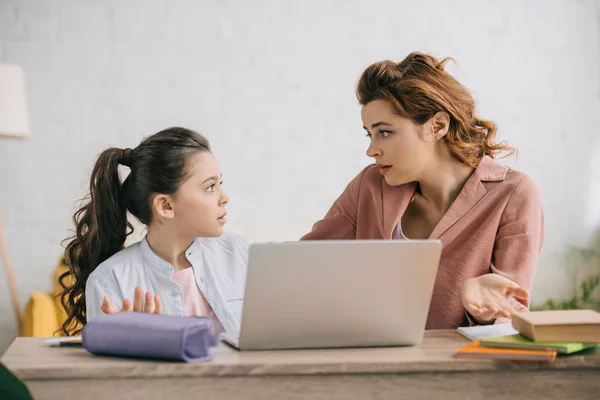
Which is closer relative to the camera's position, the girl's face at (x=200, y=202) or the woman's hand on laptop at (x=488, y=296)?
the woman's hand on laptop at (x=488, y=296)

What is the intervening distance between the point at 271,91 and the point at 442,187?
178 cm

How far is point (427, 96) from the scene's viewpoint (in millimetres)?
1976

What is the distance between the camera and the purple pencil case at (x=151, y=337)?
1227 mm

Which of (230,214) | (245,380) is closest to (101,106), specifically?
(230,214)

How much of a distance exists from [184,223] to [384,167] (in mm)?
573

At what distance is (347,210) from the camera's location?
7.23ft

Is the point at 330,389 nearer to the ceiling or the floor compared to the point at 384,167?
nearer to the floor

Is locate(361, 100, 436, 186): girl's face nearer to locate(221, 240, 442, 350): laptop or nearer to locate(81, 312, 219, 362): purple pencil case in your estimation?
locate(221, 240, 442, 350): laptop

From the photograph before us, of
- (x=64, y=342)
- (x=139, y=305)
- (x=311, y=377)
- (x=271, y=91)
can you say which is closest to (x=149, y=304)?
(x=139, y=305)

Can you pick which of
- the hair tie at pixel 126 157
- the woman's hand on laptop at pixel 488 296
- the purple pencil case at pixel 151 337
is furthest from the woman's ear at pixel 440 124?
the purple pencil case at pixel 151 337

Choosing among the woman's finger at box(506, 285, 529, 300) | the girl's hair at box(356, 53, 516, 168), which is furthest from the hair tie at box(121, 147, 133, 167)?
the woman's finger at box(506, 285, 529, 300)

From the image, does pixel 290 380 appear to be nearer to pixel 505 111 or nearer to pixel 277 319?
pixel 277 319

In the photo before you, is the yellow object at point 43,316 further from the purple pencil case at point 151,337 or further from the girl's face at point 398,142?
Answer: the purple pencil case at point 151,337

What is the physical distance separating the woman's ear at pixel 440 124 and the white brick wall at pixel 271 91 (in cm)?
170
